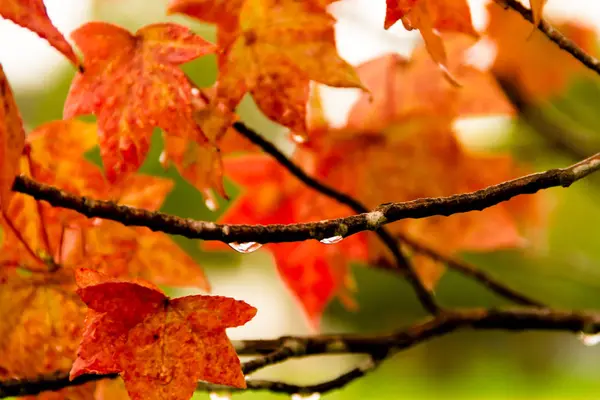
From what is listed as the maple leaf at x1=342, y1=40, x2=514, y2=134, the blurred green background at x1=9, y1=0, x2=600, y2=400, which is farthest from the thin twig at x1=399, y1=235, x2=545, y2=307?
the blurred green background at x1=9, y1=0, x2=600, y2=400

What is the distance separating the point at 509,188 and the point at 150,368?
0.72 feet

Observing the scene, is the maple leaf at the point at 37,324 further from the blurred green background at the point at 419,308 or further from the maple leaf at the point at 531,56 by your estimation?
the blurred green background at the point at 419,308

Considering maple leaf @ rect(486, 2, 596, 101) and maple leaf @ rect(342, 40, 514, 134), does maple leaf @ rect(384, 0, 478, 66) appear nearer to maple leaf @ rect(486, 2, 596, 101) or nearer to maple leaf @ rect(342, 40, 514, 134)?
maple leaf @ rect(342, 40, 514, 134)

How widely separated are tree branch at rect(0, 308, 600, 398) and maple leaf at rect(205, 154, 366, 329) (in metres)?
0.16

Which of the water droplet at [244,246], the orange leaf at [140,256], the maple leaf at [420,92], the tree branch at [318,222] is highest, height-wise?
the maple leaf at [420,92]

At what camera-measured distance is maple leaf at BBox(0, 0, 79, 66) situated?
0.34 meters

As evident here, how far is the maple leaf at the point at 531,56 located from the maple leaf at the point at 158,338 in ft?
2.34

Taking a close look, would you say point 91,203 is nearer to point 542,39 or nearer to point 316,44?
point 316,44

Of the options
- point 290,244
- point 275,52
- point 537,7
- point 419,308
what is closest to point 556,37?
point 537,7

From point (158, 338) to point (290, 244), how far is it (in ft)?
1.24

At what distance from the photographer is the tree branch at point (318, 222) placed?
0.33 meters

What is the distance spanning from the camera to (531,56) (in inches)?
41.9

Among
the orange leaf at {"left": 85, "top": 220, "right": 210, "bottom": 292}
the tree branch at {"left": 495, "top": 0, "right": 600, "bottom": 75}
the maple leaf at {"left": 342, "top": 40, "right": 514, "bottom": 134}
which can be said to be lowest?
the orange leaf at {"left": 85, "top": 220, "right": 210, "bottom": 292}

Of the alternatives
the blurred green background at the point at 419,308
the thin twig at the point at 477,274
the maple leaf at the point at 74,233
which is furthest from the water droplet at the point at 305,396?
the blurred green background at the point at 419,308
